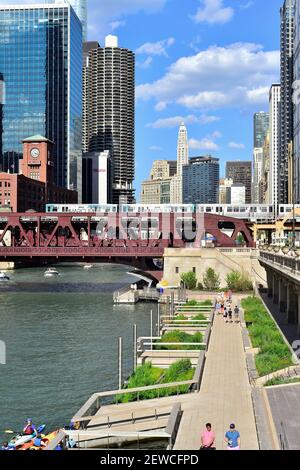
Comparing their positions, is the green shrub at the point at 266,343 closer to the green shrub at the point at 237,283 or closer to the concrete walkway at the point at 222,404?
the concrete walkway at the point at 222,404

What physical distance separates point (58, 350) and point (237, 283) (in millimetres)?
40193

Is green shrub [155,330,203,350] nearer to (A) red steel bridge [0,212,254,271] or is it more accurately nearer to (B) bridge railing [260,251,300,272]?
(B) bridge railing [260,251,300,272]

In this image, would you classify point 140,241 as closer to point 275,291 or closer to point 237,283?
point 237,283

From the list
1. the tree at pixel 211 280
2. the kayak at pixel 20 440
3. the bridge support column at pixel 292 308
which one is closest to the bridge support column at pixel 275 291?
the tree at pixel 211 280

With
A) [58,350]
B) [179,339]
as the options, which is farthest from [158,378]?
[58,350]

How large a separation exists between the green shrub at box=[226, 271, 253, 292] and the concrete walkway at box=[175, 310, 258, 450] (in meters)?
42.9

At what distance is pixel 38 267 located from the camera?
566 ft

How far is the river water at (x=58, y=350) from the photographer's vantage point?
3312cm

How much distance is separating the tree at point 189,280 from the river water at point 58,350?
32.4ft

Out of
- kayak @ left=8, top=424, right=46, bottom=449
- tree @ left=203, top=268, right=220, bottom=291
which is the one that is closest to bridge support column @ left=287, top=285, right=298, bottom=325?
tree @ left=203, top=268, right=220, bottom=291

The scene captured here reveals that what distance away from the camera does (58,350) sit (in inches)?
1911

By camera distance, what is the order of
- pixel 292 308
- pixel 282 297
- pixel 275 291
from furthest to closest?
pixel 275 291, pixel 282 297, pixel 292 308

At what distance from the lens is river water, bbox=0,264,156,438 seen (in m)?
33.1
